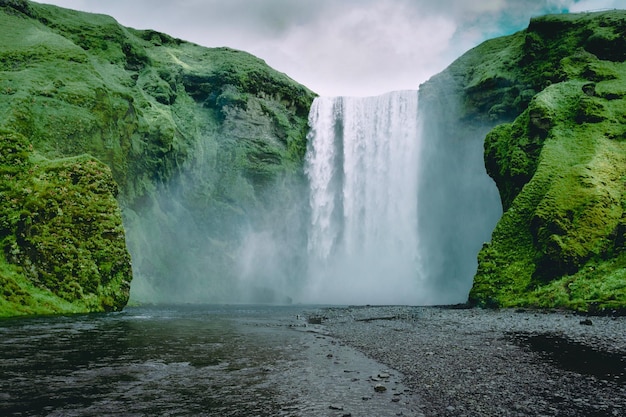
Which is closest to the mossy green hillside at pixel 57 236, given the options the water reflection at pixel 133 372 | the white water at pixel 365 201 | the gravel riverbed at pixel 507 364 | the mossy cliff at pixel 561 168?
the water reflection at pixel 133 372

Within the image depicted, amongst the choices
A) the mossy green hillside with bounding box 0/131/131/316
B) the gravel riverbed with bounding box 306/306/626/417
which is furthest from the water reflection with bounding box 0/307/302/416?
the mossy green hillside with bounding box 0/131/131/316

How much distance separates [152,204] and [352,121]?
95.7ft

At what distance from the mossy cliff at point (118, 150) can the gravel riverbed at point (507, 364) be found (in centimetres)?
1598

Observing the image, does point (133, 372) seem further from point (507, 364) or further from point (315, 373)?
point (507, 364)

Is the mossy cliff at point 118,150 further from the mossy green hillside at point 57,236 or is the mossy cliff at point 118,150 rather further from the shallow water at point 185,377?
the shallow water at point 185,377

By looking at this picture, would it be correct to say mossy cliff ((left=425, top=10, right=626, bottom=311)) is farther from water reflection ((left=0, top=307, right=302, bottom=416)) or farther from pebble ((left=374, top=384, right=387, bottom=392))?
water reflection ((left=0, top=307, right=302, bottom=416))

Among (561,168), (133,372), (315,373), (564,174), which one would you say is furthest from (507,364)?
(561,168)

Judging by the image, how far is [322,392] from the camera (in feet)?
22.4

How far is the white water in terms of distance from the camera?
50844 mm

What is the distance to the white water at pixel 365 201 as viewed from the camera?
50.8 meters

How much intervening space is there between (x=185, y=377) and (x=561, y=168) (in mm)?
29914

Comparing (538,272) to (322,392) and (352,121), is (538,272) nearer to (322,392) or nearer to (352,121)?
(322,392)

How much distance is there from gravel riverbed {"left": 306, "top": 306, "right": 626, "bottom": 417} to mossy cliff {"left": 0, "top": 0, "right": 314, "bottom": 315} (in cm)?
1598

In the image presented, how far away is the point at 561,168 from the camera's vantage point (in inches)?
1112
